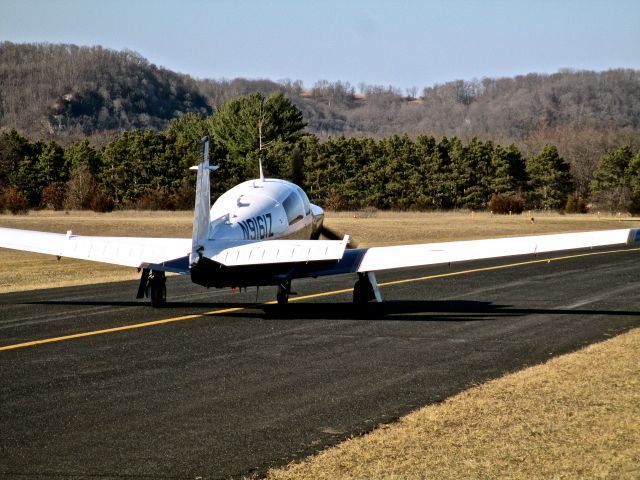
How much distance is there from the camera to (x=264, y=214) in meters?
18.1

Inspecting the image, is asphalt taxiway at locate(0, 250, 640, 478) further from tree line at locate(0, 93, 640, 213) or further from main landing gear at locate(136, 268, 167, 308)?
tree line at locate(0, 93, 640, 213)

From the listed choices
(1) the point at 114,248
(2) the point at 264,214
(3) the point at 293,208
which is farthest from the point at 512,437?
(3) the point at 293,208

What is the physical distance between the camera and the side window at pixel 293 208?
19236mm

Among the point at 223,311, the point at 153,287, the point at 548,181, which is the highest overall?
the point at 548,181

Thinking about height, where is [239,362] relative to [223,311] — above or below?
above

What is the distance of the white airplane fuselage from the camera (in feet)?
55.0

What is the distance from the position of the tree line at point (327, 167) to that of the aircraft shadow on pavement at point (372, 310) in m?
82.5

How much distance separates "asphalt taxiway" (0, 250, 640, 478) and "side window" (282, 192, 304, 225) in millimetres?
1999

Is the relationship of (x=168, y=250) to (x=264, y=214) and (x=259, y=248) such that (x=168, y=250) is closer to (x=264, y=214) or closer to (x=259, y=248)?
(x=264, y=214)

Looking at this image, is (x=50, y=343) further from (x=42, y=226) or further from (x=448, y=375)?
(x=42, y=226)

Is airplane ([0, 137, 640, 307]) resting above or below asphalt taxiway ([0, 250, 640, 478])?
above

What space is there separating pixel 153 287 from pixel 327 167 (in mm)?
89088

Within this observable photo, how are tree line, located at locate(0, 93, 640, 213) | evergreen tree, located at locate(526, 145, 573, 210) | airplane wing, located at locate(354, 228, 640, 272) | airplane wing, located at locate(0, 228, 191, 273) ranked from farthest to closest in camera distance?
evergreen tree, located at locate(526, 145, 573, 210)
tree line, located at locate(0, 93, 640, 213)
airplane wing, located at locate(0, 228, 191, 273)
airplane wing, located at locate(354, 228, 640, 272)

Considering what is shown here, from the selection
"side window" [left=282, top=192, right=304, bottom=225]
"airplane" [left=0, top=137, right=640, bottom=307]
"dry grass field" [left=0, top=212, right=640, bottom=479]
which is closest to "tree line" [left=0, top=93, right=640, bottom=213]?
"side window" [left=282, top=192, right=304, bottom=225]
